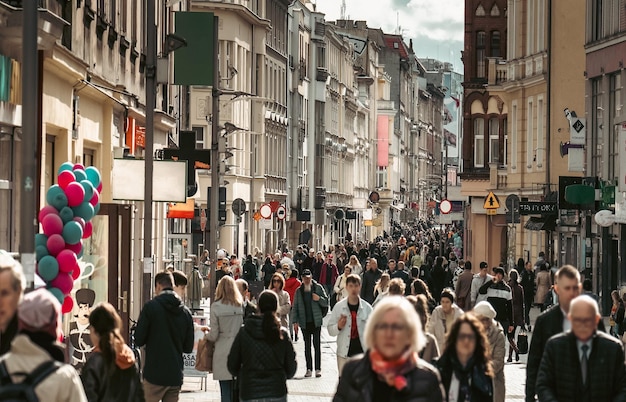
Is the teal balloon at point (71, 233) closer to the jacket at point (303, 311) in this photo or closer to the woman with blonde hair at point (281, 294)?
the woman with blonde hair at point (281, 294)

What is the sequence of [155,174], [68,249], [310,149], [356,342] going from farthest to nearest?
[310,149] → [155,174] → [356,342] → [68,249]

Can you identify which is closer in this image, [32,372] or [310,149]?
[32,372]

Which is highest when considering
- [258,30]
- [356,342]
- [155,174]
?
[258,30]

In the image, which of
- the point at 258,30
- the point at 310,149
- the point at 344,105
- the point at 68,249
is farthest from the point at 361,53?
the point at 68,249

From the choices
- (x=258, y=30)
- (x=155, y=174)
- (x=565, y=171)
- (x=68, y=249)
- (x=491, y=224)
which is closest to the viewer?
(x=68, y=249)

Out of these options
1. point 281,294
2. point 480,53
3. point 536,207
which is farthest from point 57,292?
point 480,53

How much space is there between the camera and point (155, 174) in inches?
917

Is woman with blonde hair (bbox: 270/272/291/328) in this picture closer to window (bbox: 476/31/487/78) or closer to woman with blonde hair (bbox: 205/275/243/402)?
woman with blonde hair (bbox: 205/275/243/402)

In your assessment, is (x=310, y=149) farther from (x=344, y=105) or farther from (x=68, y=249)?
(x=68, y=249)

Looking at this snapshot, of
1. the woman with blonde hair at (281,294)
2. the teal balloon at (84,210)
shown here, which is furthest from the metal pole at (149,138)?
the teal balloon at (84,210)

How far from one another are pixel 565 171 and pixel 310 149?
142 ft

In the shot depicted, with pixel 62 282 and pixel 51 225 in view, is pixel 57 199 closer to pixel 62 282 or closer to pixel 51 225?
pixel 51 225

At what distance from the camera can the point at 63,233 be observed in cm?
1502

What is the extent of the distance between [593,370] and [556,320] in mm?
1739
